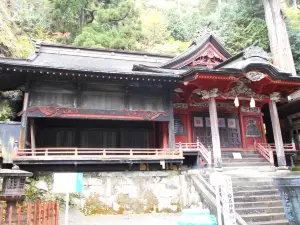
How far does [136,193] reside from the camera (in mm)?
11844

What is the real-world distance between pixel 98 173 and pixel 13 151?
366 centimetres

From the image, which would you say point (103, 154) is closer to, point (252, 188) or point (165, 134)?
point (165, 134)

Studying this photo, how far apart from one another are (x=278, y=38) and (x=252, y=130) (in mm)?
13376

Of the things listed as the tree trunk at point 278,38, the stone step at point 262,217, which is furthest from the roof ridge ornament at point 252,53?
the tree trunk at point 278,38

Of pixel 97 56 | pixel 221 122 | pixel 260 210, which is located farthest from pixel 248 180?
pixel 97 56

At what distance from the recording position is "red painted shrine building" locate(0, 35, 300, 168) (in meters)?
12.0

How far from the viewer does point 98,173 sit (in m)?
11.9

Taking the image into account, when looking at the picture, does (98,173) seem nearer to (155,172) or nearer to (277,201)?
(155,172)

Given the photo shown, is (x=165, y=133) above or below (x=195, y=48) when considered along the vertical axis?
below

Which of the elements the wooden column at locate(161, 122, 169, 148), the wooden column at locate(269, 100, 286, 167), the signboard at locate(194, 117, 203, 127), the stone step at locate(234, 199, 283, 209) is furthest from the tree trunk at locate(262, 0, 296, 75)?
the stone step at locate(234, 199, 283, 209)

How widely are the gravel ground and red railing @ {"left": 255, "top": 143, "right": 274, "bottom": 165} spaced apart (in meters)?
6.14

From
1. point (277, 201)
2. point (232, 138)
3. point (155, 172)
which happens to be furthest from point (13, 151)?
point (232, 138)

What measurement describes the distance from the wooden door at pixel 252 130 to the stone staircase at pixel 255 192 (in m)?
2.61

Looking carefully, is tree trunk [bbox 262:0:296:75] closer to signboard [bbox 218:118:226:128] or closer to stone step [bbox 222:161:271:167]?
signboard [bbox 218:118:226:128]
